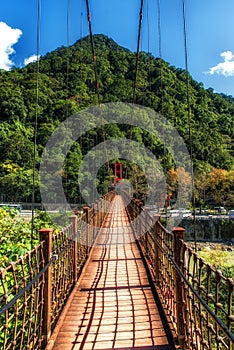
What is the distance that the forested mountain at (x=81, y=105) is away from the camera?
33500mm

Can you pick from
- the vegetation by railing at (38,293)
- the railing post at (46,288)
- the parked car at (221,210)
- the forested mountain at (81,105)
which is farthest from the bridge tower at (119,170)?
the railing post at (46,288)

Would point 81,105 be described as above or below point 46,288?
above

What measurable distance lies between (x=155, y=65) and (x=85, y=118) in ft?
42.1

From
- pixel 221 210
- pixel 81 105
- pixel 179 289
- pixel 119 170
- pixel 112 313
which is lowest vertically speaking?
pixel 221 210

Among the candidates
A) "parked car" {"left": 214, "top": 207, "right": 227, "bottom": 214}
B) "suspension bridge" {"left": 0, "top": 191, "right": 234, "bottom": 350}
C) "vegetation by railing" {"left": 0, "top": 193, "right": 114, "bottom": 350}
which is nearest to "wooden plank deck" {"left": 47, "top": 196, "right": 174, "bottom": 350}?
"suspension bridge" {"left": 0, "top": 191, "right": 234, "bottom": 350}

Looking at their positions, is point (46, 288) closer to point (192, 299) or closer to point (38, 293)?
point (38, 293)

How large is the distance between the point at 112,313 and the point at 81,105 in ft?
111

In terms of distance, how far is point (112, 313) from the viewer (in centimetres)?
280


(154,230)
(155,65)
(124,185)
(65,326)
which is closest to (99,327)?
(65,326)

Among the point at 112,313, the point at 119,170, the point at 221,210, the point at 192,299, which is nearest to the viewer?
the point at 192,299

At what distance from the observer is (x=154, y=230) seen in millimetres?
3539

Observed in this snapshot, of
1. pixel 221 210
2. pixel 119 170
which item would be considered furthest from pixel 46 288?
pixel 119 170

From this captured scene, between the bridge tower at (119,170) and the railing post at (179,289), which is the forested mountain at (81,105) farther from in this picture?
the railing post at (179,289)

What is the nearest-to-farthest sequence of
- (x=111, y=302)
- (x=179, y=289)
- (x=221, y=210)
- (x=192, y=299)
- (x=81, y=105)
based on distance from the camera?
1. (x=192, y=299)
2. (x=179, y=289)
3. (x=111, y=302)
4. (x=221, y=210)
5. (x=81, y=105)
